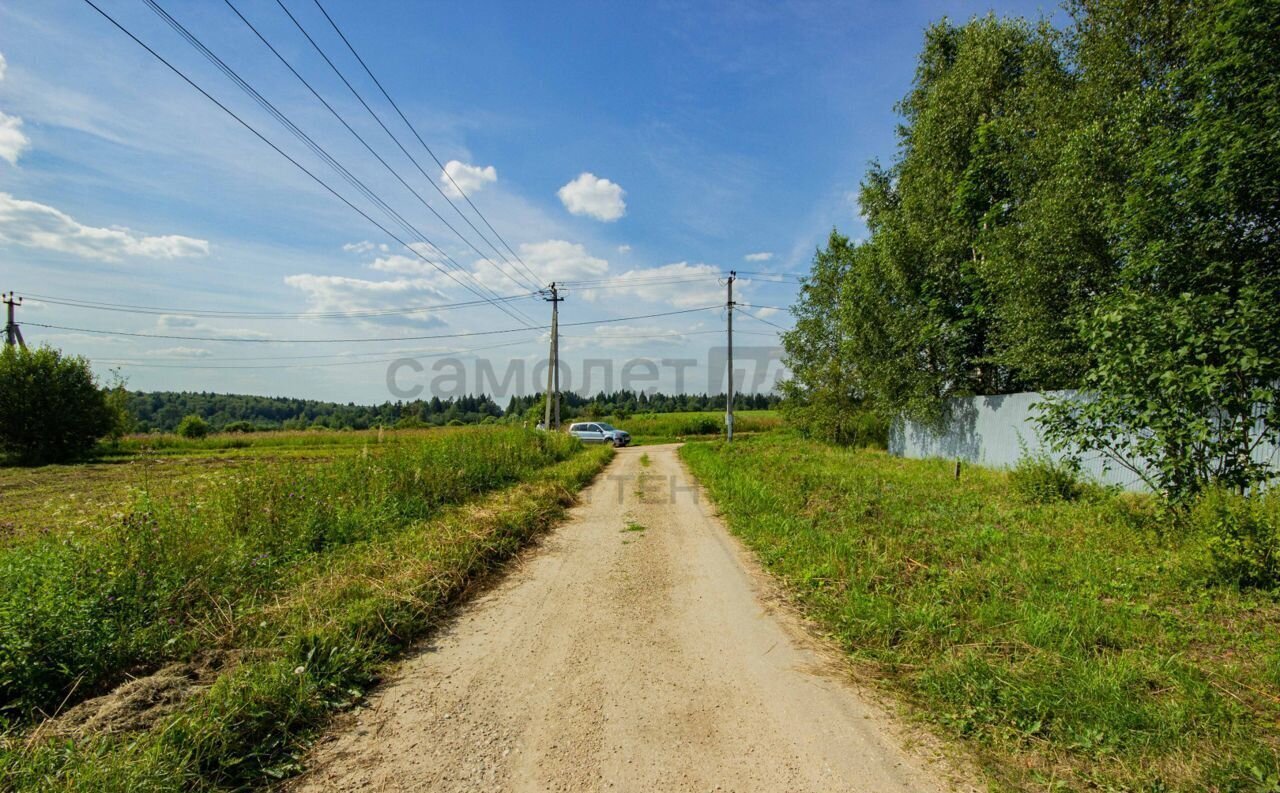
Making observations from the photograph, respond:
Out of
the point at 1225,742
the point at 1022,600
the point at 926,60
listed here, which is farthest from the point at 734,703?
the point at 926,60

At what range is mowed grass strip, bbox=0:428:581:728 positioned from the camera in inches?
121

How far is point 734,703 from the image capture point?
123 inches

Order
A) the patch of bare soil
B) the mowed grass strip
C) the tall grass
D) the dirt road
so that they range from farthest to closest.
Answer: the tall grass
the mowed grass strip
the patch of bare soil
the dirt road

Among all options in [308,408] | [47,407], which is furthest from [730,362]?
[308,408]

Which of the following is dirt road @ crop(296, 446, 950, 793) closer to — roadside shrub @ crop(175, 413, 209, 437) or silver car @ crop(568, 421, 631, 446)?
silver car @ crop(568, 421, 631, 446)

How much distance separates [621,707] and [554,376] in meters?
20.5

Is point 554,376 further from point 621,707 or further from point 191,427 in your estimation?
point 191,427

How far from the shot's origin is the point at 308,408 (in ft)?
206

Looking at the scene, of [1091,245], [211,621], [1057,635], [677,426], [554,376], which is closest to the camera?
[1057,635]

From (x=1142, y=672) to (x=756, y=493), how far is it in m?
6.28

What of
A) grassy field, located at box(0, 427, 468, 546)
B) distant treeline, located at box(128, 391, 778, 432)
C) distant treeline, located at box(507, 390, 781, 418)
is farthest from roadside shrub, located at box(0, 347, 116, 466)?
distant treeline, located at box(507, 390, 781, 418)

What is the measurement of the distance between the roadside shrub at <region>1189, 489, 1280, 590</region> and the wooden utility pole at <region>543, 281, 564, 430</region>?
20365 mm

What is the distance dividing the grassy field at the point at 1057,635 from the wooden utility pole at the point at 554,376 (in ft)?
54.2

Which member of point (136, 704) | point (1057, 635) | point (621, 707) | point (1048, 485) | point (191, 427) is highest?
point (1048, 485)
